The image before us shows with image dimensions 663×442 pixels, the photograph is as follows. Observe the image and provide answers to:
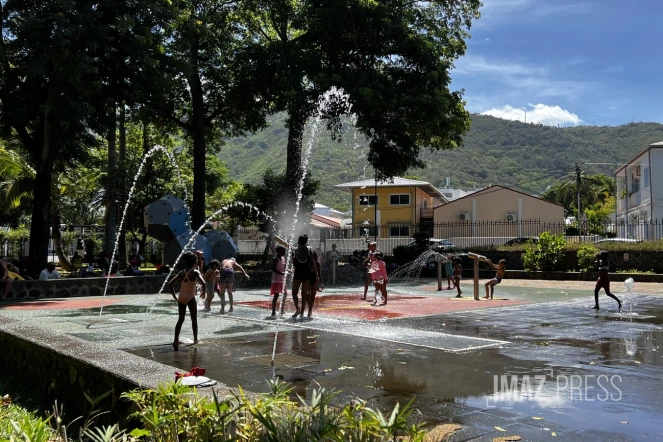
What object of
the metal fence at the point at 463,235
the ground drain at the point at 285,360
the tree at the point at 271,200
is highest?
the tree at the point at 271,200

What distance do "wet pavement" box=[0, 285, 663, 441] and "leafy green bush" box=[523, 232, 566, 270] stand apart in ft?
46.4

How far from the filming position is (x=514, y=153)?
13388 cm

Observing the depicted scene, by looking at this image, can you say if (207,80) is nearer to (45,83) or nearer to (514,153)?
(45,83)

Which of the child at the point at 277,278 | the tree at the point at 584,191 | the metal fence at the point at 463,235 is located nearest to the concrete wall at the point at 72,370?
the child at the point at 277,278

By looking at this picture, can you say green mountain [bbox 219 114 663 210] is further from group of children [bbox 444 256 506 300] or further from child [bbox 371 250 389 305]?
child [bbox 371 250 389 305]

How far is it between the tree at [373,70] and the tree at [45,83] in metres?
8.78

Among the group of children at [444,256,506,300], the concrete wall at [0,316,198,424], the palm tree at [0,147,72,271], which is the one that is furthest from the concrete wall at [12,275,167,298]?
the concrete wall at [0,316,198,424]

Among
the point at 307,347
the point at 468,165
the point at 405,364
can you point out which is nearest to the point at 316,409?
the point at 405,364

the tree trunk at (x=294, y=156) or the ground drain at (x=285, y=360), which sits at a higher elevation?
the tree trunk at (x=294, y=156)

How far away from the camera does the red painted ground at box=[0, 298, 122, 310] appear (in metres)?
15.4

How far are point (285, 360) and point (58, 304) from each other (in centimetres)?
1051

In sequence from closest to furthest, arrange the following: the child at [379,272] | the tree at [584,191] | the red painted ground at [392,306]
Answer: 1. the red painted ground at [392,306]
2. the child at [379,272]
3. the tree at [584,191]

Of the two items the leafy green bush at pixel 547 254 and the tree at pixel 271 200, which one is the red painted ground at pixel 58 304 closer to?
the tree at pixel 271 200

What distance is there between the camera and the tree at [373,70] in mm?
26984
